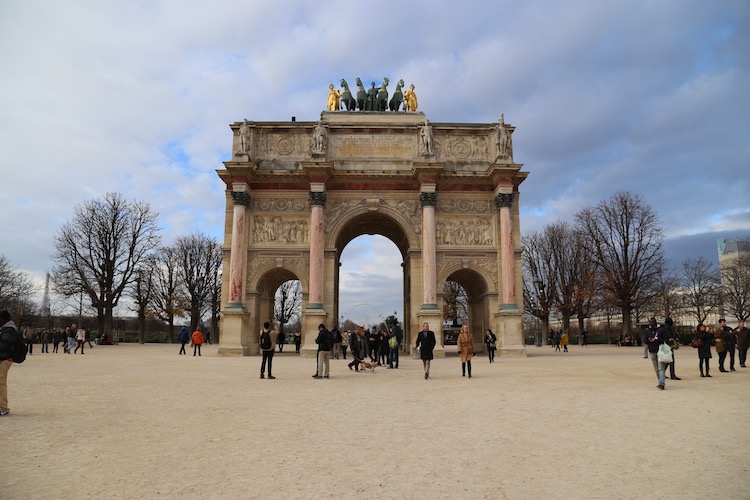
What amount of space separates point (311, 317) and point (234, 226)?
7025 mm

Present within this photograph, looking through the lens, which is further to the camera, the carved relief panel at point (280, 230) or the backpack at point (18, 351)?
the carved relief panel at point (280, 230)

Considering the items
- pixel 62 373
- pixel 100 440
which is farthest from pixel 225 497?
pixel 62 373

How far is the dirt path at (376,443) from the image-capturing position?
5.08 m

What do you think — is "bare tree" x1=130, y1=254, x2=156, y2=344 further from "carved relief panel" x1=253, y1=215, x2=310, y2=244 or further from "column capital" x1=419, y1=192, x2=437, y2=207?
"column capital" x1=419, y1=192, x2=437, y2=207

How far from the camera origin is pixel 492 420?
8477 millimetres

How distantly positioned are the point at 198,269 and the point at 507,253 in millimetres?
41361

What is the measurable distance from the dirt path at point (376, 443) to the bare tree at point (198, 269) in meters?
47.9

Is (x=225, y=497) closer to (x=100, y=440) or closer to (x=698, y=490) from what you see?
(x=100, y=440)

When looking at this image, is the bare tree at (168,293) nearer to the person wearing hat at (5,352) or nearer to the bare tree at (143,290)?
the bare tree at (143,290)

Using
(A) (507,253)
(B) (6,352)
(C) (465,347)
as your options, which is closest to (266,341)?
(C) (465,347)

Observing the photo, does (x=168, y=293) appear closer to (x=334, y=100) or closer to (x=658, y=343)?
(x=334, y=100)

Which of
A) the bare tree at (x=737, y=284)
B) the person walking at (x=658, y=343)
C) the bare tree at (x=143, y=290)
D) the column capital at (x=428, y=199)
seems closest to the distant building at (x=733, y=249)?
the bare tree at (x=737, y=284)

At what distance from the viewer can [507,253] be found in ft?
99.2

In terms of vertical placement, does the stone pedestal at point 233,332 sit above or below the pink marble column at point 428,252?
below
